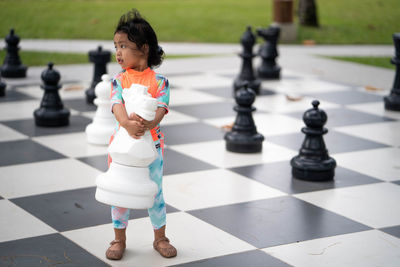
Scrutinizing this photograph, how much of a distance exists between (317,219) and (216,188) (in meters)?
0.74

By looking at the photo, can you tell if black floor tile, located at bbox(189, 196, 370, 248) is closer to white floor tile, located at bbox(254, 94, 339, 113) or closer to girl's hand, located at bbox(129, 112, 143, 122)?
girl's hand, located at bbox(129, 112, 143, 122)

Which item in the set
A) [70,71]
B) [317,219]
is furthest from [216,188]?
[70,71]

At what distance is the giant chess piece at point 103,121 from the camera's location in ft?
16.9

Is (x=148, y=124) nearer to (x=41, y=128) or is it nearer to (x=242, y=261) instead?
(x=242, y=261)

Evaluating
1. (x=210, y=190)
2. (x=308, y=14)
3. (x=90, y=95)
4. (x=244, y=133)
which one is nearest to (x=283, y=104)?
(x=244, y=133)

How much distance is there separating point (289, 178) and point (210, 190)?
1.94ft

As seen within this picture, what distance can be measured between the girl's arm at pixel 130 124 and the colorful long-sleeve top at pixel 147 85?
7cm

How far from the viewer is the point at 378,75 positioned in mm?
8234

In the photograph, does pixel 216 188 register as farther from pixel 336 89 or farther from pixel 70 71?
pixel 70 71

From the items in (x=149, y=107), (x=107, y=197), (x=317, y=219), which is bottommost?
(x=317, y=219)

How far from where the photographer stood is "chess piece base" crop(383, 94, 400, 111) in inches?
251

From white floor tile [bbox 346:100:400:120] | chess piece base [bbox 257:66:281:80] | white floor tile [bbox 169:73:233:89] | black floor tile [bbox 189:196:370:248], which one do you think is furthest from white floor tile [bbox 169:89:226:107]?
black floor tile [bbox 189:196:370:248]

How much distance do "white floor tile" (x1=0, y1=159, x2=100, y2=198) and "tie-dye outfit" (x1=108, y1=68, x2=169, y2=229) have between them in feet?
3.49

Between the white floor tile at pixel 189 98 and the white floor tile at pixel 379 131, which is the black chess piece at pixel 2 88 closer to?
the white floor tile at pixel 189 98
